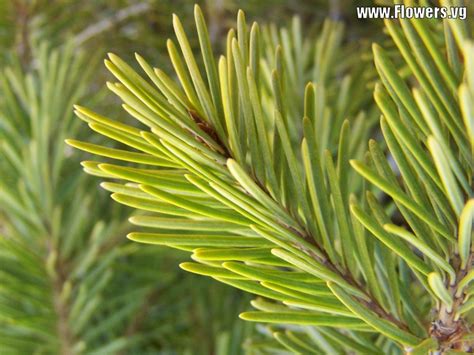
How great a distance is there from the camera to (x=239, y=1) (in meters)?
0.50

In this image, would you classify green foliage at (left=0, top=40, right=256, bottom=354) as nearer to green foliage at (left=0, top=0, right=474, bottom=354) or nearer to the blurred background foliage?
the blurred background foliage

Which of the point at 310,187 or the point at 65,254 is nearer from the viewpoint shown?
the point at 310,187

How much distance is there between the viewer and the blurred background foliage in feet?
1.03

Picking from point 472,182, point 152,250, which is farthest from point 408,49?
point 152,250

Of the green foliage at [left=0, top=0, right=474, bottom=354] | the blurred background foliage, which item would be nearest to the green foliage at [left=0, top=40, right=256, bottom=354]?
the blurred background foliage

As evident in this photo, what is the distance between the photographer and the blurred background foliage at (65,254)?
1.03ft

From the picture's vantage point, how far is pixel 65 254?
325 mm

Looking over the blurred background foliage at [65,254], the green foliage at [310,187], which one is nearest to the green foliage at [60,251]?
the blurred background foliage at [65,254]

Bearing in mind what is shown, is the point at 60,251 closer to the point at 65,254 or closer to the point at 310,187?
the point at 65,254

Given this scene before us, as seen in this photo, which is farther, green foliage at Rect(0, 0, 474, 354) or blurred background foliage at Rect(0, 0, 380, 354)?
blurred background foliage at Rect(0, 0, 380, 354)

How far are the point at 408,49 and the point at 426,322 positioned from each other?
0.32 ft

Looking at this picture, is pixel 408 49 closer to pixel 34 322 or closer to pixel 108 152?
pixel 108 152

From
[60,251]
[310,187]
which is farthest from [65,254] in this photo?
[310,187]

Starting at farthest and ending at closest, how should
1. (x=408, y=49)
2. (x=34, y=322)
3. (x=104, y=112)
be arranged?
1. (x=104, y=112)
2. (x=34, y=322)
3. (x=408, y=49)
